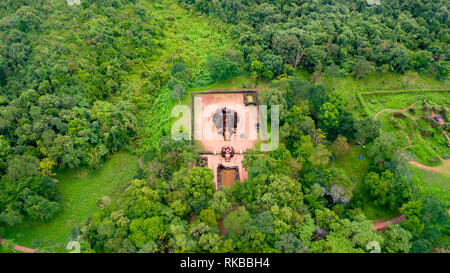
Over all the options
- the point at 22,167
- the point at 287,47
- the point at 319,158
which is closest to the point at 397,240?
the point at 319,158

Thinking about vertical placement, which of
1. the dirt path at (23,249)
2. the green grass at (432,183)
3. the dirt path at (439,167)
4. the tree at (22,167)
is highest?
the tree at (22,167)

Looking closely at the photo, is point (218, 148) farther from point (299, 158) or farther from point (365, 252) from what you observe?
point (365, 252)

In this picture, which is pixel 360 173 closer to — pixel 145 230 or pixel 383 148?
pixel 383 148

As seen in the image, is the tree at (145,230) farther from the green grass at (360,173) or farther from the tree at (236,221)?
the green grass at (360,173)

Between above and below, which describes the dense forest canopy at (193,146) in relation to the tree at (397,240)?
above

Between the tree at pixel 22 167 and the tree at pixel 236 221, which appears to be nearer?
the tree at pixel 236 221

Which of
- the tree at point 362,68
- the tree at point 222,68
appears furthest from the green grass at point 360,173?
the tree at point 222,68

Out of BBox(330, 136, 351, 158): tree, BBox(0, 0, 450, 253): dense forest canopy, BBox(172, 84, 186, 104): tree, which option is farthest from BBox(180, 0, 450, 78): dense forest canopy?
BBox(330, 136, 351, 158): tree
